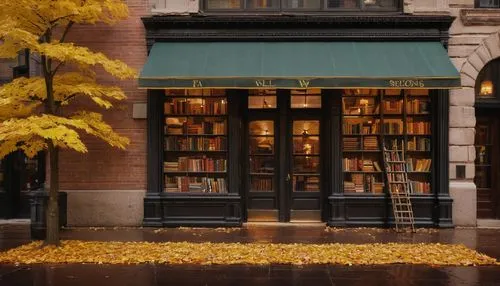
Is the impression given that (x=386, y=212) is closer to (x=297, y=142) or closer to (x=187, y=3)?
(x=297, y=142)

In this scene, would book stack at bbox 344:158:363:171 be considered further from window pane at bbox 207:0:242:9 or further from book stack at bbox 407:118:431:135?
window pane at bbox 207:0:242:9

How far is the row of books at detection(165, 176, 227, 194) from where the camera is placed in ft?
44.7

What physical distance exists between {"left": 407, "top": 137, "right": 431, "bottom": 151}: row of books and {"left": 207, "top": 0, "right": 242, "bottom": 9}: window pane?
19.2 feet

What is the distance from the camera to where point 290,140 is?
13883mm

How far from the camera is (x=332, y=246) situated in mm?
10852

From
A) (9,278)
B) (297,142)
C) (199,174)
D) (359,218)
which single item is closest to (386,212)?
(359,218)

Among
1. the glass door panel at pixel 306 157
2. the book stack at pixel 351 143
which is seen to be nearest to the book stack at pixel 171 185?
the glass door panel at pixel 306 157

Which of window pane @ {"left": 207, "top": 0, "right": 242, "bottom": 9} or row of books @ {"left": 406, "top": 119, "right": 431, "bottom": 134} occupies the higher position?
window pane @ {"left": 207, "top": 0, "right": 242, "bottom": 9}

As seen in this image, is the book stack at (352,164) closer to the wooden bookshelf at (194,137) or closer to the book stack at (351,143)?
the book stack at (351,143)

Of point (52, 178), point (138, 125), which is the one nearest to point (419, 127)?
point (138, 125)

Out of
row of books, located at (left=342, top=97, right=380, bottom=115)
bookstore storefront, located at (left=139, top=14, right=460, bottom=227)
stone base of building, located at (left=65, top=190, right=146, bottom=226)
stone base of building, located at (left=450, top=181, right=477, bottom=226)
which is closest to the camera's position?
bookstore storefront, located at (left=139, top=14, right=460, bottom=227)

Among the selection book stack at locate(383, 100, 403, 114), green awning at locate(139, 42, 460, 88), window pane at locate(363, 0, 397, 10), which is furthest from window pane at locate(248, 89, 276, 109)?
window pane at locate(363, 0, 397, 10)

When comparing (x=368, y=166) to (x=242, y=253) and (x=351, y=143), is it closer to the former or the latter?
(x=351, y=143)

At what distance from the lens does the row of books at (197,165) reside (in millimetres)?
13711
